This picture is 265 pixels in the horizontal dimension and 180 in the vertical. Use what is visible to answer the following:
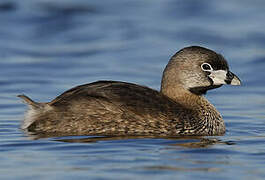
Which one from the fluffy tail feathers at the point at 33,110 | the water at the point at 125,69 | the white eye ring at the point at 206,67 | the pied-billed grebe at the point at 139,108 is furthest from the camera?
the white eye ring at the point at 206,67

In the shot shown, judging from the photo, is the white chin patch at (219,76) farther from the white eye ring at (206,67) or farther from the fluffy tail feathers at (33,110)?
the fluffy tail feathers at (33,110)

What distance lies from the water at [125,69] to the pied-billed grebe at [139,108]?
0.35 meters

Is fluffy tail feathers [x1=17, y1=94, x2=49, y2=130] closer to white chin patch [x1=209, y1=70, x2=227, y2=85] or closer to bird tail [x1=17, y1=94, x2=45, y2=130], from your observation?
bird tail [x1=17, y1=94, x2=45, y2=130]

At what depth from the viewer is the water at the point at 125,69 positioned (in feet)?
34.6

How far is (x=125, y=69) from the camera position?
66.5 feet

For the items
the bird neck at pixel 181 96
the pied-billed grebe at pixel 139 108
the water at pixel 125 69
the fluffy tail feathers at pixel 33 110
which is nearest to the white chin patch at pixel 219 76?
the pied-billed grebe at pixel 139 108

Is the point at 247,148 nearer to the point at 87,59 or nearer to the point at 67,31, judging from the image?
the point at 87,59

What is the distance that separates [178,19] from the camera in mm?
26922

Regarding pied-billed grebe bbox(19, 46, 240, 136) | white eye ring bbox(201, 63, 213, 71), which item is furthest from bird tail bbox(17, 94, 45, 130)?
white eye ring bbox(201, 63, 213, 71)

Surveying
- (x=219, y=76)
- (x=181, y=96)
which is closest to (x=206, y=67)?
(x=219, y=76)

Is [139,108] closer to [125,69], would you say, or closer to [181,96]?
[181,96]

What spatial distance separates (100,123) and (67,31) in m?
13.7

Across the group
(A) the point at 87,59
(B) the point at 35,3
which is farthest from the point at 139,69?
(B) the point at 35,3

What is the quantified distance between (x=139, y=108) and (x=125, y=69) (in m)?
7.84
